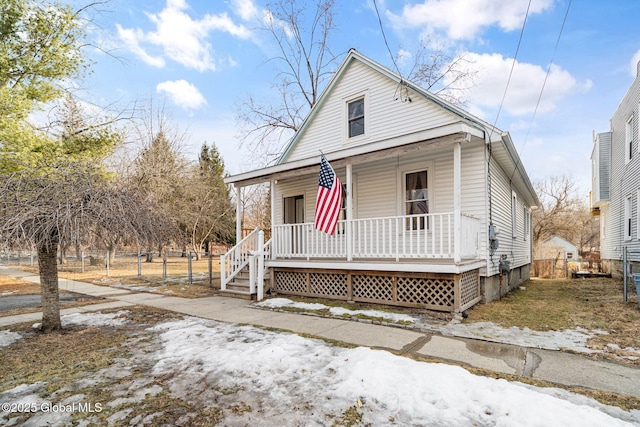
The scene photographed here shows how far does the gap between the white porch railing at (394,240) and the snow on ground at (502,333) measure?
1360mm

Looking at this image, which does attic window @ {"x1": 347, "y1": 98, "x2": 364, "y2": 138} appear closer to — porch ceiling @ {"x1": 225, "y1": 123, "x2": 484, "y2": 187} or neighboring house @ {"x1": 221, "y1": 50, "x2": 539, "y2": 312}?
neighboring house @ {"x1": 221, "y1": 50, "x2": 539, "y2": 312}

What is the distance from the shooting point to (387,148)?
25.0 feet

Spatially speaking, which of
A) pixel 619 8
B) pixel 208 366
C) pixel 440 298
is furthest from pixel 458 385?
pixel 619 8

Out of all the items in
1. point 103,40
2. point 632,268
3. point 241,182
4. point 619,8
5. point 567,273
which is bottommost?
point 567,273

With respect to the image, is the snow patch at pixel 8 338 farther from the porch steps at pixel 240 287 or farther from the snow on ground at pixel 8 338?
the porch steps at pixel 240 287

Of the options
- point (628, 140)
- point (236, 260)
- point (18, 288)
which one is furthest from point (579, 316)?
point (18, 288)

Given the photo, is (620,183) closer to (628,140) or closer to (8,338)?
(628,140)

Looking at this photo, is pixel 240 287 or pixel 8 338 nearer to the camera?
pixel 8 338

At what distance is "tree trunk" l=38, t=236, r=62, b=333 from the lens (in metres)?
5.59

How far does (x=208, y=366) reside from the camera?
4.12 metres

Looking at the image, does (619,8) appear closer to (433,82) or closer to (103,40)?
(433,82)

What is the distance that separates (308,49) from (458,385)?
68.0ft

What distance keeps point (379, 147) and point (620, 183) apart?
14.2 meters

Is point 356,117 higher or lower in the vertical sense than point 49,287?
higher
